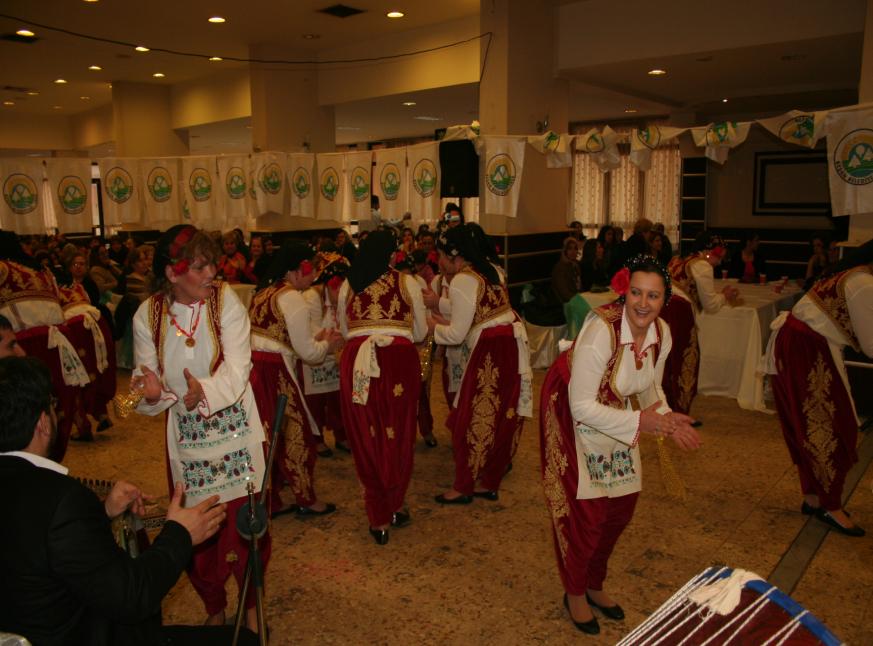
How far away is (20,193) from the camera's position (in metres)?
7.29

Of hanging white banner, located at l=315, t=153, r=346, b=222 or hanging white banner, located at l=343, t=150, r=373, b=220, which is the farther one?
hanging white banner, located at l=315, t=153, r=346, b=222

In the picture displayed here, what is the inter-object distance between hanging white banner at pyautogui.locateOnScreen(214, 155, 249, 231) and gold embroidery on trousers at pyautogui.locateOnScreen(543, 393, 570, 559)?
698 centimetres

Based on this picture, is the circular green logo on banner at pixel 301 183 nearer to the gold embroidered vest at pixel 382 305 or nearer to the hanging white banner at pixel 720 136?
the hanging white banner at pixel 720 136

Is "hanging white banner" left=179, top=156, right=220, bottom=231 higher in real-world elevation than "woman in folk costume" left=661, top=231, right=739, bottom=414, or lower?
higher

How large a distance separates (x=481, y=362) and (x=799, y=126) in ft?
10.1

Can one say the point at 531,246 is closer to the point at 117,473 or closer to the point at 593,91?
the point at 593,91

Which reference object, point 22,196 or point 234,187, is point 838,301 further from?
point 22,196

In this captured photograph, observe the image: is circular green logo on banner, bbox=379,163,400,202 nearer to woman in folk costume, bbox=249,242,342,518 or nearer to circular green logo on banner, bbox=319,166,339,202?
circular green logo on banner, bbox=319,166,339,202

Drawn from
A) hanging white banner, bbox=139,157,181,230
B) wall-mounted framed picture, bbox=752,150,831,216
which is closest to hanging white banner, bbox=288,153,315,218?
hanging white banner, bbox=139,157,181,230

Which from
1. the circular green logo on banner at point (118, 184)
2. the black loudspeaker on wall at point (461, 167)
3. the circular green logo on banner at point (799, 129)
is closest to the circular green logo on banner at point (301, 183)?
the circular green logo on banner at point (118, 184)

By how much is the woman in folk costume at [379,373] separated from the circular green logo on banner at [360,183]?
5.02 metres

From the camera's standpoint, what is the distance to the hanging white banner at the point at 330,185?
8.47 m

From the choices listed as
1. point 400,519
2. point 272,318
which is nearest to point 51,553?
point 272,318

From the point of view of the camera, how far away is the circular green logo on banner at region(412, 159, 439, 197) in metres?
7.32
